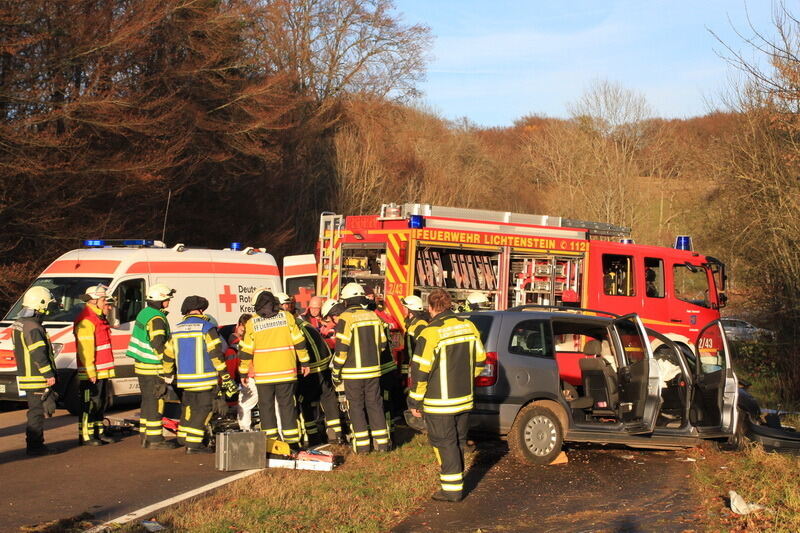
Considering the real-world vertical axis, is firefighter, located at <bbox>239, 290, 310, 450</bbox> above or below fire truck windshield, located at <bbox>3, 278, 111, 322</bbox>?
below

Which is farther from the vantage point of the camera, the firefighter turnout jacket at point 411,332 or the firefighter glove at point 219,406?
the firefighter turnout jacket at point 411,332

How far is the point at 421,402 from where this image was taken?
313 inches

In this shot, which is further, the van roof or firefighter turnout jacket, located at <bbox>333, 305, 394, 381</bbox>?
the van roof

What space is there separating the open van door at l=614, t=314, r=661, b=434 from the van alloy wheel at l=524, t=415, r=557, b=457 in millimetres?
790

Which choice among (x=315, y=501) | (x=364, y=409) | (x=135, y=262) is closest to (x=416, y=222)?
(x=135, y=262)

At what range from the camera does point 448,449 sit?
7.79 metres

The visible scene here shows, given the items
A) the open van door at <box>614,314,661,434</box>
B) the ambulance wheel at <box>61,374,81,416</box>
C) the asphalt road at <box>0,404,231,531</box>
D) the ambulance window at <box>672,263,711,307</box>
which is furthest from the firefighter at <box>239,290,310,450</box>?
the ambulance window at <box>672,263,711,307</box>

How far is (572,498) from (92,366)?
519 cm

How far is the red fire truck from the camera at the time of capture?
1370 cm

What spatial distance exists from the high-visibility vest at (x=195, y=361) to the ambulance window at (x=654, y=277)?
28.5 ft

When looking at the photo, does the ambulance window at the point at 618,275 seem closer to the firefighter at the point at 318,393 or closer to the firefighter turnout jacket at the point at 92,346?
the firefighter at the point at 318,393

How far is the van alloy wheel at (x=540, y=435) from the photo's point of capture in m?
9.45

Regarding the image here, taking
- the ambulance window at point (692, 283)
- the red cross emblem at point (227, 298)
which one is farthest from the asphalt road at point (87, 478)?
the ambulance window at point (692, 283)

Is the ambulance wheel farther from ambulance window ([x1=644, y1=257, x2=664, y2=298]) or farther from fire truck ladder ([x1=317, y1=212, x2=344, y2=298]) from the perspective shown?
ambulance window ([x1=644, y1=257, x2=664, y2=298])
